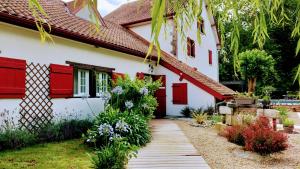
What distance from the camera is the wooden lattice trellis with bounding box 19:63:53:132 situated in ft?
27.1

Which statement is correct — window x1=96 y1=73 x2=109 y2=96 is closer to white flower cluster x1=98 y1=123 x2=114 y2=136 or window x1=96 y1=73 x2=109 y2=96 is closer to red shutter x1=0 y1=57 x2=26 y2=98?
red shutter x1=0 y1=57 x2=26 y2=98

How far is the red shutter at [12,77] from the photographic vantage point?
755 centimetres

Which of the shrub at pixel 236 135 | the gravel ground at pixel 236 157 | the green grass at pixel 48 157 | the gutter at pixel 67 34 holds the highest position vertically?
the gutter at pixel 67 34

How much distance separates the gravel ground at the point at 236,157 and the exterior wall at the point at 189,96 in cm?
593

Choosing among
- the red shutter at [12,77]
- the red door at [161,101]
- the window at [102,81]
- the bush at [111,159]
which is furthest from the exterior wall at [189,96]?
the bush at [111,159]

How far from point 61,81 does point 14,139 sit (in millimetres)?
2630

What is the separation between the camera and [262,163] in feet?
21.2

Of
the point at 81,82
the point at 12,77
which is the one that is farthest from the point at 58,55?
the point at 12,77

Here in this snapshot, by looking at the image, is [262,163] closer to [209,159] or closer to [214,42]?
[209,159]

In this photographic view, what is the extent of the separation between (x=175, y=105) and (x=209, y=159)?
927cm

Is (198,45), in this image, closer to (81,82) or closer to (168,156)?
(81,82)

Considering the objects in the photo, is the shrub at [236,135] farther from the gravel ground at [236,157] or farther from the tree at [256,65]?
the tree at [256,65]

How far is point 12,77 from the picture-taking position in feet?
25.5

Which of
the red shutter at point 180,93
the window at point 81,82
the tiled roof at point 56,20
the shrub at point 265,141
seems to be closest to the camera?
the shrub at point 265,141
